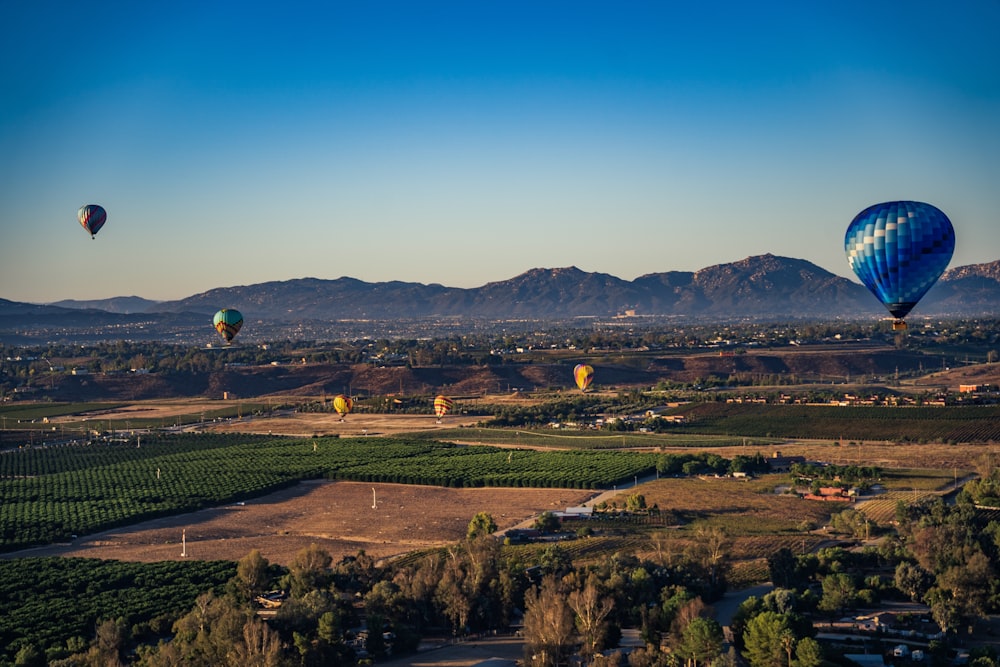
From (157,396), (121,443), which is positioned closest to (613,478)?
(121,443)

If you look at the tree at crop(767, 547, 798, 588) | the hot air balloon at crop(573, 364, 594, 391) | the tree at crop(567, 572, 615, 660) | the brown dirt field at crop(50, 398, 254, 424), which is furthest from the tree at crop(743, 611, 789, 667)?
the brown dirt field at crop(50, 398, 254, 424)

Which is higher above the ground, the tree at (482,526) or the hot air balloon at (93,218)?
the hot air balloon at (93,218)

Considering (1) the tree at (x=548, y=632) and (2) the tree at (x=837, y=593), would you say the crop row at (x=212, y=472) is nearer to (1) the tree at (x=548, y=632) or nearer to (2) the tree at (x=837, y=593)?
Result: (2) the tree at (x=837, y=593)

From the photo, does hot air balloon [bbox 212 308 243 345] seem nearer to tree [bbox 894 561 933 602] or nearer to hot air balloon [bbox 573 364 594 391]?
hot air balloon [bbox 573 364 594 391]

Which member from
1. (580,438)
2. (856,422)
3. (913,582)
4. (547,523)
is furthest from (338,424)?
(913,582)

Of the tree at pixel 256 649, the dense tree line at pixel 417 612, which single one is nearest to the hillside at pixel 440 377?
the dense tree line at pixel 417 612

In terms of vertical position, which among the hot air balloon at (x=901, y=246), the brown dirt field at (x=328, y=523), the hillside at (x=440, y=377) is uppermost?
the hot air balloon at (x=901, y=246)

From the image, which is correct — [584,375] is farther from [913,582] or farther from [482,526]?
[913,582]
